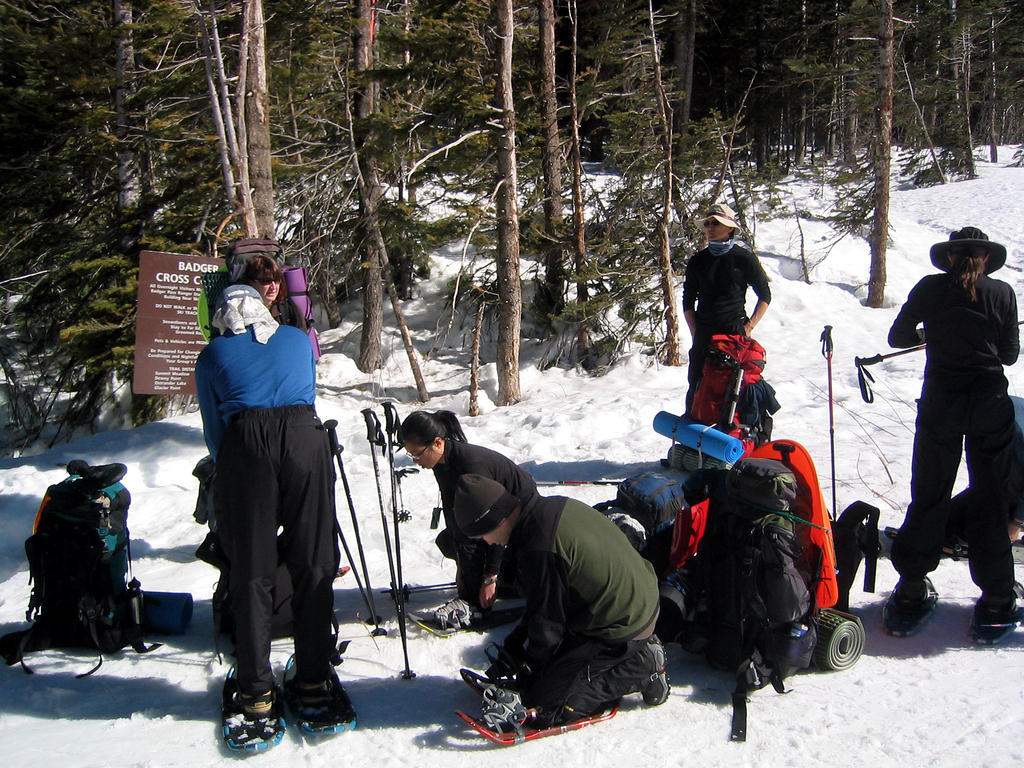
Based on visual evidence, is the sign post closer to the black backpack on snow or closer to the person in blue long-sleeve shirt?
the person in blue long-sleeve shirt

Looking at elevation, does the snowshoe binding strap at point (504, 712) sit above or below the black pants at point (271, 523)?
below

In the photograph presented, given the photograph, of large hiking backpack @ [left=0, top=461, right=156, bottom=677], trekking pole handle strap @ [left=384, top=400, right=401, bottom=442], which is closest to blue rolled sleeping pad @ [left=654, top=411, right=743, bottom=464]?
trekking pole handle strap @ [left=384, top=400, right=401, bottom=442]

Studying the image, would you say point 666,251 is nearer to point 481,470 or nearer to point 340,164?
point 340,164

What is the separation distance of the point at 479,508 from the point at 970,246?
295 cm

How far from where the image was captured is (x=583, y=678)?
124 inches

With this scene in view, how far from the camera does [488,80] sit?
11.7 meters

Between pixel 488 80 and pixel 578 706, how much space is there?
10.6 m

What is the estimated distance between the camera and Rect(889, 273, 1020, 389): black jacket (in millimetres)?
3812

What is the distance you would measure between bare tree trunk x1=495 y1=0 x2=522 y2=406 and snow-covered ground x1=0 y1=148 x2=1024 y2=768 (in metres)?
1.73

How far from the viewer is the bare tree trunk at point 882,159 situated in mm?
13617

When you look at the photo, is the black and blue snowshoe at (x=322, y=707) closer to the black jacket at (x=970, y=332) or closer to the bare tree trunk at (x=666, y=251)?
the black jacket at (x=970, y=332)

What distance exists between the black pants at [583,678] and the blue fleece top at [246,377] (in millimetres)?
1594

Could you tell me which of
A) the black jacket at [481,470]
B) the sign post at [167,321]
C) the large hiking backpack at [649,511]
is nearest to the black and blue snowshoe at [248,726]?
the black jacket at [481,470]

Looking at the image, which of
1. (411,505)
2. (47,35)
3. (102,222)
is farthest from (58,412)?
(411,505)
